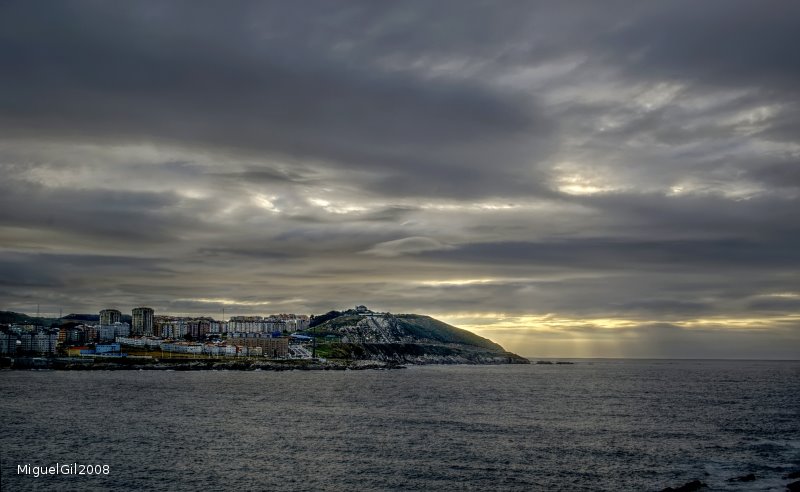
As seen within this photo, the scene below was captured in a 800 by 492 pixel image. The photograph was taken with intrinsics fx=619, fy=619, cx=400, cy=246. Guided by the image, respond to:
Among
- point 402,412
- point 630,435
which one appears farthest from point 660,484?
point 402,412

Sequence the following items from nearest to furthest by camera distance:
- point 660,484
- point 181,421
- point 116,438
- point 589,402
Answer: point 660,484, point 116,438, point 181,421, point 589,402

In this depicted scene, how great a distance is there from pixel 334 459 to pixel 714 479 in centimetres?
3762

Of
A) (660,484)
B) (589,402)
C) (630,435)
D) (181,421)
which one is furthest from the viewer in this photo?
(589,402)

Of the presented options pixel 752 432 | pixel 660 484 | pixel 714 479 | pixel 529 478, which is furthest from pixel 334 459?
pixel 752 432

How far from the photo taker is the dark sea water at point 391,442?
57781mm

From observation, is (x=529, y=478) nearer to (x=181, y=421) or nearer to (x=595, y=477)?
(x=595, y=477)

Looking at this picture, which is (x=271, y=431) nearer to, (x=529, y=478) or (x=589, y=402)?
(x=529, y=478)

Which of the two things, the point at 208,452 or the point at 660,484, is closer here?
the point at 660,484

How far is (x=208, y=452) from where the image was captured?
2761 inches

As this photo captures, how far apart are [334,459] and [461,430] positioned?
26124 millimetres

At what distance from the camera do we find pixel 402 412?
109m

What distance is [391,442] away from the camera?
3046 inches

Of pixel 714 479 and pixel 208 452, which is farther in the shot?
pixel 208 452

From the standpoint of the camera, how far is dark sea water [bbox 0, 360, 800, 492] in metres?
57.8
